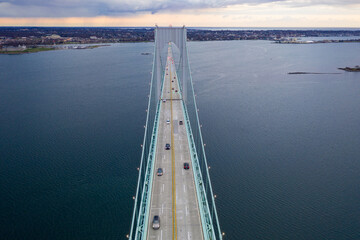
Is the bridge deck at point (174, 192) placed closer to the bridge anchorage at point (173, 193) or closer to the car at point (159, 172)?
the bridge anchorage at point (173, 193)

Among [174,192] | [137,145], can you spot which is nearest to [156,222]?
[174,192]

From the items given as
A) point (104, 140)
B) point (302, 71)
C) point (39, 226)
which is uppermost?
point (302, 71)

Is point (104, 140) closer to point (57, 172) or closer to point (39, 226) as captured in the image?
point (57, 172)

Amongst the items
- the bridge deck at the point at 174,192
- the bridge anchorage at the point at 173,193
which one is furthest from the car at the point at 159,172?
the bridge deck at the point at 174,192

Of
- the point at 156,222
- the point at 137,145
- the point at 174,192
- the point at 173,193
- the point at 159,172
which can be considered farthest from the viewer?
the point at 137,145

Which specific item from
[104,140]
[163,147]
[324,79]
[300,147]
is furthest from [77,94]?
[324,79]

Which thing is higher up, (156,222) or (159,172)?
(159,172)

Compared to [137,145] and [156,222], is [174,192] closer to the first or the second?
[156,222]

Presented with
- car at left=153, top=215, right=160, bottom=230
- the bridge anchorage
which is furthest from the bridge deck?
car at left=153, top=215, right=160, bottom=230
